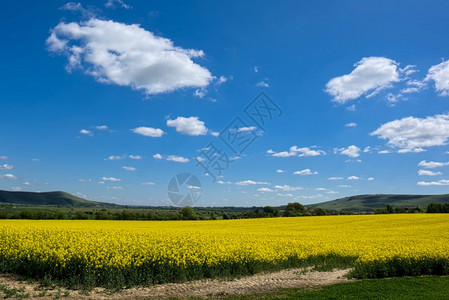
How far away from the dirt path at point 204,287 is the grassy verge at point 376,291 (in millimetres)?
777

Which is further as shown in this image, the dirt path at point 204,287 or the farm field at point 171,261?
the farm field at point 171,261

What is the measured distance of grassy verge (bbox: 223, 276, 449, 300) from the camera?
10867mm

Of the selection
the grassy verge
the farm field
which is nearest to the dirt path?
the farm field

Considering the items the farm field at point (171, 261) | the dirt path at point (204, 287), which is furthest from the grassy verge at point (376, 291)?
the farm field at point (171, 261)

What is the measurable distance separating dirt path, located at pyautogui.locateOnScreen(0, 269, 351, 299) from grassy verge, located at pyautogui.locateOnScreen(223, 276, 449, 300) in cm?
78

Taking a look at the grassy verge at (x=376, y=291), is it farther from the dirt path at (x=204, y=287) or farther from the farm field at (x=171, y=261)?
the farm field at (x=171, y=261)

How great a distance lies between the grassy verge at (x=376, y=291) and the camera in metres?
10.9

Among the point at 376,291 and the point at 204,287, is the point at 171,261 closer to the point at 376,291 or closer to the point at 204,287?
the point at 204,287

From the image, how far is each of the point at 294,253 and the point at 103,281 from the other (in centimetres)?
1017

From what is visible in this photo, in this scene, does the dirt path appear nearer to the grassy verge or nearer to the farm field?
the farm field

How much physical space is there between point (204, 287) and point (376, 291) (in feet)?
21.2

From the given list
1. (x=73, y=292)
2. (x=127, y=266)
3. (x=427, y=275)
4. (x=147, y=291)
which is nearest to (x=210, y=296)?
(x=147, y=291)

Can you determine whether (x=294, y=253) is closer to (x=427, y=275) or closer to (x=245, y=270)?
(x=245, y=270)

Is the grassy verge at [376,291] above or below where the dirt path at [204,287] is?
above
